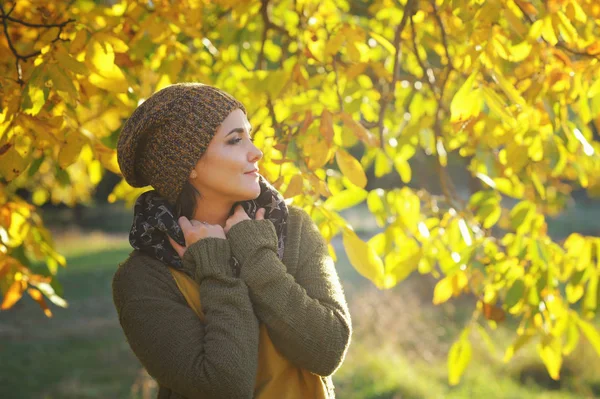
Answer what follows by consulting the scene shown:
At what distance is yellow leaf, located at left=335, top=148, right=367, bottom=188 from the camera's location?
216 cm

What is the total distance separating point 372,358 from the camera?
19.6ft

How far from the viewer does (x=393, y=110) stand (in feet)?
13.8

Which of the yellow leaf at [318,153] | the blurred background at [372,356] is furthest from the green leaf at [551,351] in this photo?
the yellow leaf at [318,153]

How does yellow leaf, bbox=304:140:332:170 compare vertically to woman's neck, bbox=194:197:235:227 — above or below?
below

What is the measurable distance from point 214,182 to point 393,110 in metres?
2.54

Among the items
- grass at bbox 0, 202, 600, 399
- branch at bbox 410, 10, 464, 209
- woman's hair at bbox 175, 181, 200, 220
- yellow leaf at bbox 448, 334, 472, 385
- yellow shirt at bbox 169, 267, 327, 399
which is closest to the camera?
yellow shirt at bbox 169, 267, 327, 399

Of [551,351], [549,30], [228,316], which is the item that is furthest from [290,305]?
[551,351]

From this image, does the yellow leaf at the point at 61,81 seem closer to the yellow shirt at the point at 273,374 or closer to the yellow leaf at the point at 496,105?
the yellow shirt at the point at 273,374

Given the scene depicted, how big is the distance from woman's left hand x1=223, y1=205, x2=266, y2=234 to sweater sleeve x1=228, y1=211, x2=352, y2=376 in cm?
2

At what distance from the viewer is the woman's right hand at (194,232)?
5.88 ft

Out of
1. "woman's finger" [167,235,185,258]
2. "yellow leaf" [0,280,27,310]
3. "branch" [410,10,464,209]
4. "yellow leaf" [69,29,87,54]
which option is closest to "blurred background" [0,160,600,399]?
"branch" [410,10,464,209]

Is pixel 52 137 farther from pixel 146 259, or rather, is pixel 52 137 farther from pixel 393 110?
pixel 393 110

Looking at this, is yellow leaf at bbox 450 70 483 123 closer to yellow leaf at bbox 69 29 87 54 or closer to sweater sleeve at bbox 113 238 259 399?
sweater sleeve at bbox 113 238 259 399

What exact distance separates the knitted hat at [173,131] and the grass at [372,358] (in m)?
2.61
